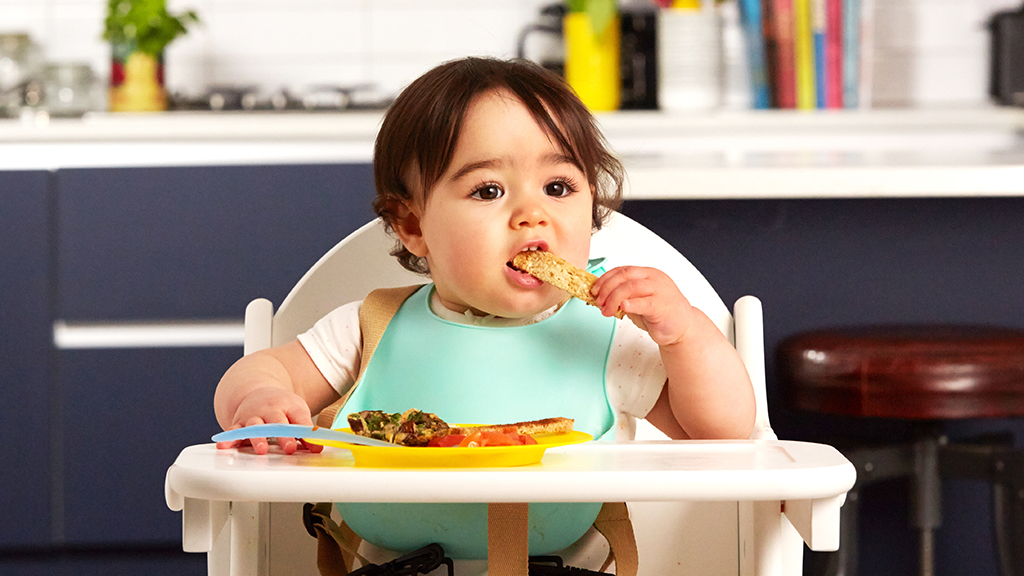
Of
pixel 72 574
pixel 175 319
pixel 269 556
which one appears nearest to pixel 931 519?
pixel 269 556

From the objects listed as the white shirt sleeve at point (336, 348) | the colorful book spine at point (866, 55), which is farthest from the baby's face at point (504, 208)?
the colorful book spine at point (866, 55)

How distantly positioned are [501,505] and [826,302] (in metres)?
1.26

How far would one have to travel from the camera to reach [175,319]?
1.80 meters

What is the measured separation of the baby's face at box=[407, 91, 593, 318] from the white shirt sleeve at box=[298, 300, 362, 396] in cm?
12

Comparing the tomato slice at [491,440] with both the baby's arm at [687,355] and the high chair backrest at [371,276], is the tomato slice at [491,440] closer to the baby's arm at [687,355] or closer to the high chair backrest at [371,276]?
the baby's arm at [687,355]

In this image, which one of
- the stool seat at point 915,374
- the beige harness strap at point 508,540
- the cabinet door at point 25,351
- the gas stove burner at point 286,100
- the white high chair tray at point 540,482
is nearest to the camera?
the white high chair tray at point 540,482

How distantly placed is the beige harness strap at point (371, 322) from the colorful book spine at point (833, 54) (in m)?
1.48

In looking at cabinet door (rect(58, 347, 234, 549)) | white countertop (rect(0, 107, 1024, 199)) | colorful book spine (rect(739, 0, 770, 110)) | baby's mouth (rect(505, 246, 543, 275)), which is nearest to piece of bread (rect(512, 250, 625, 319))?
baby's mouth (rect(505, 246, 543, 275))

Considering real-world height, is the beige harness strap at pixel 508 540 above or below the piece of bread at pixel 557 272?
below

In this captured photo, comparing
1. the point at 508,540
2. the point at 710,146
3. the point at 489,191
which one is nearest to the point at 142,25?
the point at 710,146

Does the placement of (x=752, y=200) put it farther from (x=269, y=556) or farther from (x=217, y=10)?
(x=217, y=10)

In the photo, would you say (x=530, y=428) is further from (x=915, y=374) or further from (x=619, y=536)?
(x=915, y=374)

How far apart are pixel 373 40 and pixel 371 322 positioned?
1662 mm

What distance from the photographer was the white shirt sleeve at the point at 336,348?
883 millimetres
